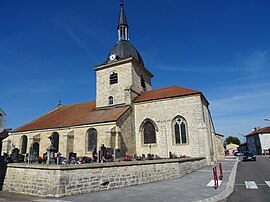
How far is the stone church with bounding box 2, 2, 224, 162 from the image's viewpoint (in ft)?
63.1

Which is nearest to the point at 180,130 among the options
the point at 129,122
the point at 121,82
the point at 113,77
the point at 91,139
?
the point at 129,122

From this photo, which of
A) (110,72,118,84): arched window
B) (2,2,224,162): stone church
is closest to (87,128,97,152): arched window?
(2,2,224,162): stone church

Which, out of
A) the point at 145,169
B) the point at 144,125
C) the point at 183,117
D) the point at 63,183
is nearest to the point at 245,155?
the point at 183,117

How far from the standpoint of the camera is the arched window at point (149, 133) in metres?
21.0

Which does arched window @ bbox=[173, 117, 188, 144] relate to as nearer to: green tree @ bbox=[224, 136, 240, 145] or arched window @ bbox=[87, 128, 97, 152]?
arched window @ bbox=[87, 128, 97, 152]

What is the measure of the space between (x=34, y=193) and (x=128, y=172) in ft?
14.0

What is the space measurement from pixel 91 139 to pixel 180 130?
9454 mm

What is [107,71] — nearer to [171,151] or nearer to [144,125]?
[144,125]

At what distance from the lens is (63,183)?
775 centimetres

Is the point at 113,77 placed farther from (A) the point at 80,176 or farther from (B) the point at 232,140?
(B) the point at 232,140

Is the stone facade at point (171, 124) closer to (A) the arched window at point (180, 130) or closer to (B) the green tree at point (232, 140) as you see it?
(A) the arched window at point (180, 130)

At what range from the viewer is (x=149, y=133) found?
843 inches

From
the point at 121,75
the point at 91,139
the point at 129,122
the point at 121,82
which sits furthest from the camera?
the point at 121,75

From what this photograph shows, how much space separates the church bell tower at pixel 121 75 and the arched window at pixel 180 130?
602 centimetres
